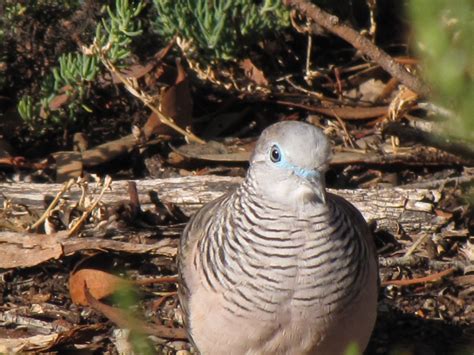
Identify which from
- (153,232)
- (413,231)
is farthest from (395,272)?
(153,232)

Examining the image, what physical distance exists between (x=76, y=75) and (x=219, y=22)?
2.82 feet

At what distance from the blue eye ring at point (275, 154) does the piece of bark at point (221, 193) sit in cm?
170

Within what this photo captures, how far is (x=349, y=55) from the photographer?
606cm

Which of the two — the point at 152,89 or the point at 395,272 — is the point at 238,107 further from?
the point at 395,272

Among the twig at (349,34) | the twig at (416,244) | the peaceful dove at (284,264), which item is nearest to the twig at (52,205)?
the peaceful dove at (284,264)

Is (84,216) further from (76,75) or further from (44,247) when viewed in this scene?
(76,75)

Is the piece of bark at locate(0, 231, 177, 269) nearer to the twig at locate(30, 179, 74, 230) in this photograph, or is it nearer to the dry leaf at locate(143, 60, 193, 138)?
the twig at locate(30, 179, 74, 230)

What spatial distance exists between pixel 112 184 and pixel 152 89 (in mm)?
635

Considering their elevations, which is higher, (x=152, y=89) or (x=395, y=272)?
(x=152, y=89)

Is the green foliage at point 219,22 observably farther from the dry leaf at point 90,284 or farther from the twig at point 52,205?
the dry leaf at point 90,284

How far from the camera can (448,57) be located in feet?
4.05

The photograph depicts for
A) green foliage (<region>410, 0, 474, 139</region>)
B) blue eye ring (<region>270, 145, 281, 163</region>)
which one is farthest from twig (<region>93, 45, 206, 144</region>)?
green foliage (<region>410, 0, 474, 139</region>)

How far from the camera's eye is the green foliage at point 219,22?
5.05 m

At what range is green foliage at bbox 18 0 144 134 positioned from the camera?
4688 millimetres
